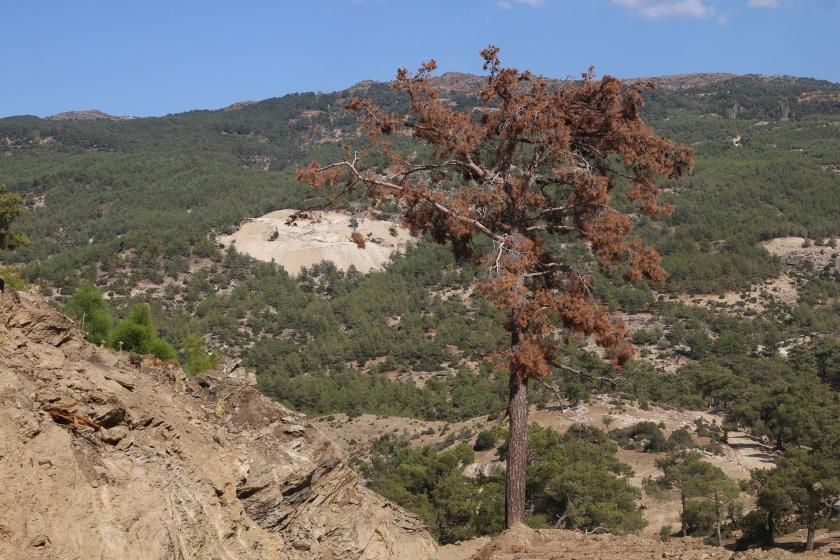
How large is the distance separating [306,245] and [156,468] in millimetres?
67374

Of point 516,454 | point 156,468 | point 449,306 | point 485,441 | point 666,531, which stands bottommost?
point 666,531

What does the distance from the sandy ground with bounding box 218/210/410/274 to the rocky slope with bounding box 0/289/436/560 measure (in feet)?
204

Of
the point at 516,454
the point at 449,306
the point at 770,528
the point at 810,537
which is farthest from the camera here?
the point at 449,306

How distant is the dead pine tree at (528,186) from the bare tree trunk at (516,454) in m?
0.01

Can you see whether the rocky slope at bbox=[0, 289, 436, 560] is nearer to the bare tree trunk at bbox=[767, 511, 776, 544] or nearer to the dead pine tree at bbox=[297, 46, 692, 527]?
the dead pine tree at bbox=[297, 46, 692, 527]

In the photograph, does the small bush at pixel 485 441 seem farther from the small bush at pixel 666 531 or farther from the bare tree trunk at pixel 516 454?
the bare tree trunk at pixel 516 454

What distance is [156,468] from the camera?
577 cm

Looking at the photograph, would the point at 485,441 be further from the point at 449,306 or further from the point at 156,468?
the point at 449,306

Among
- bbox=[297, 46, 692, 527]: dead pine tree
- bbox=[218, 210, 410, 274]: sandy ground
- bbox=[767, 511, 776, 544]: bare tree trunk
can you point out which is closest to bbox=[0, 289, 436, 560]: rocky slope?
bbox=[297, 46, 692, 527]: dead pine tree

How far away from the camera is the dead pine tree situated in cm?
997

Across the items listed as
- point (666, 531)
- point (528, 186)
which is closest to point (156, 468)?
point (528, 186)

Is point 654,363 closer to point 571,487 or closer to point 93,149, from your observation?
point 571,487

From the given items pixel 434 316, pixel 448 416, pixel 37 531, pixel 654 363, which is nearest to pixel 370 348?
pixel 434 316

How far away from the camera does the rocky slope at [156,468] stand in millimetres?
4652
